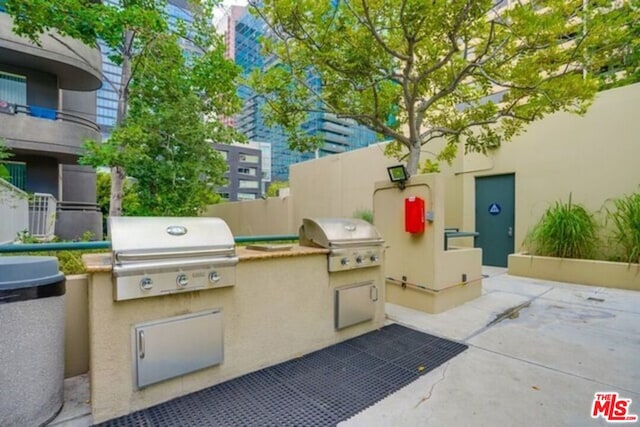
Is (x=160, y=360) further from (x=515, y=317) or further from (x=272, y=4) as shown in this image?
(x=272, y=4)

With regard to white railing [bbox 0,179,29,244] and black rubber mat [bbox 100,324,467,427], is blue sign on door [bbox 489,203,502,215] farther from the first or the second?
white railing [bbox 0,179,29,244]

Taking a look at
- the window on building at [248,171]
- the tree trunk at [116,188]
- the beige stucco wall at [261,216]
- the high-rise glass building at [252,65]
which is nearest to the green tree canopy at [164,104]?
the tree trunk at [116,188]

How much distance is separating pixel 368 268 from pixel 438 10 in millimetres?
2971

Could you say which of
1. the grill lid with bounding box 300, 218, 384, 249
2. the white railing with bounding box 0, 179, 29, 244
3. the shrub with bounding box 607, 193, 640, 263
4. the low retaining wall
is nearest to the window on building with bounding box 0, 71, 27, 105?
the white railing with bounding box 0, 179, 29, 244

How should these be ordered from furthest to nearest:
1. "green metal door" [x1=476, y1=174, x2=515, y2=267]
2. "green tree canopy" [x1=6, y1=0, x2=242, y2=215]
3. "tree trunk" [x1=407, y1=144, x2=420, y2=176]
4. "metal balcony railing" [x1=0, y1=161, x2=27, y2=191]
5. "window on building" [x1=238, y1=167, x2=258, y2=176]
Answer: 1. "window on building" [x1=238, y1=167, x2=258, y2=176]
2. "metal balcony railing" [x1=0, y1=161, x2=27, y2=191]
3. "green metal door" [x1=476, y1=174, x2=515, y2=267]
4. "green tree canopy" [x1=6, y1=0, x2=242, y2=215]
5. "tree trunk" [x1=407, y1=144, x2=420, y2=176]

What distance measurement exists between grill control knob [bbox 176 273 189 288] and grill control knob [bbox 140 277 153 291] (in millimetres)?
157

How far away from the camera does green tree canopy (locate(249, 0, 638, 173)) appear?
3.78 m

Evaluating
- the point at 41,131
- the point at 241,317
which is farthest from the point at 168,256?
the point at 41,131

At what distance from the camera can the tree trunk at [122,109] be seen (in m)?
6.97

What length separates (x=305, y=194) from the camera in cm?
A: 1265

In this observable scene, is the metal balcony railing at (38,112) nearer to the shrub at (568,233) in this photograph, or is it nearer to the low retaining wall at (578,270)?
the low retaining wall at (578,270)

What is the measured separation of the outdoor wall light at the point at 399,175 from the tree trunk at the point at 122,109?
5755 mm

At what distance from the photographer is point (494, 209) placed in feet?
24.2

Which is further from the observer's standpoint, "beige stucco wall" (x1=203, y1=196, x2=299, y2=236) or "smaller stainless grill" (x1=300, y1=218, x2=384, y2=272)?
"beige stucco wall" (x1=203, y1=196, x2=299, y2=236)
